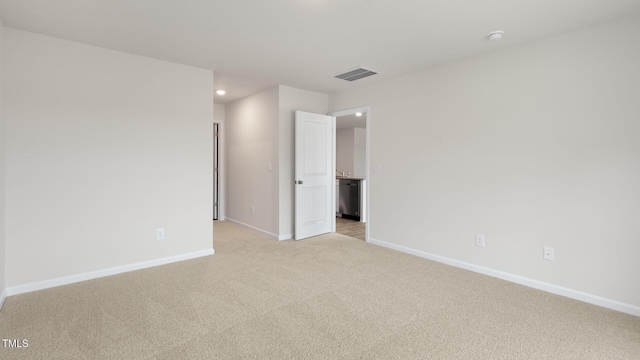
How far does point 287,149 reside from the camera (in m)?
4.72

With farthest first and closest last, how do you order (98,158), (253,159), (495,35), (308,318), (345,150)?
(345,150), (253,159), (98,158), (495,35), (308,318)

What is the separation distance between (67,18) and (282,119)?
2613 mm

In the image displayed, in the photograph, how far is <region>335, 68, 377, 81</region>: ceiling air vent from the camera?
3852 millimetres

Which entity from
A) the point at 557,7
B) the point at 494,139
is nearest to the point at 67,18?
the point at 557,7

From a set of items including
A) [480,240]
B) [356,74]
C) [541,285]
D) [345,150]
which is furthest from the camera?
[345,150]

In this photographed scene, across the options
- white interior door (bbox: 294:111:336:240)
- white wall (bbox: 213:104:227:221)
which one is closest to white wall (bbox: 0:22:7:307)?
white interior door (bbox: 294:111:336:240)

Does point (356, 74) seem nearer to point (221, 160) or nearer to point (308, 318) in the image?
point (308, 318)

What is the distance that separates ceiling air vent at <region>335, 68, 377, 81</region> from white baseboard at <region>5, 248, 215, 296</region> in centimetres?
283

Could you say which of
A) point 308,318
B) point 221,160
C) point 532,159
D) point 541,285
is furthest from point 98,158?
point 541,285

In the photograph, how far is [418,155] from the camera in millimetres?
3896

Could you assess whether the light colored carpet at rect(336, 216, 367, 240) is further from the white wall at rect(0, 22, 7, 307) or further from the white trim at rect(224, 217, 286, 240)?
the white wall at rect(0, 22, 7, 307)

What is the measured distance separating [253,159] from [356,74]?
7.41 ft

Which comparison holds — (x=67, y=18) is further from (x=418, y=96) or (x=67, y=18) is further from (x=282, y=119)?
(x=418, y=96)

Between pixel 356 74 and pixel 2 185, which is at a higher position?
pixel 356 74
